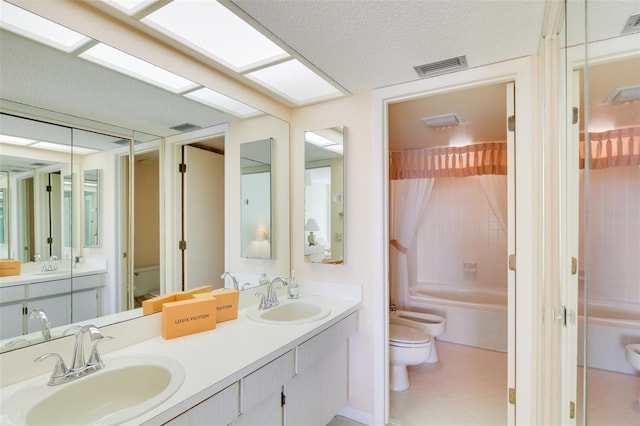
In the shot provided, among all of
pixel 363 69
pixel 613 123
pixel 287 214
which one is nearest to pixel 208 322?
pixel 287 214

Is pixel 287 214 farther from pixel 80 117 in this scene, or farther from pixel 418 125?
pixel 418 125

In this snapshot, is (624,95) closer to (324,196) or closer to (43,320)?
(324,196)

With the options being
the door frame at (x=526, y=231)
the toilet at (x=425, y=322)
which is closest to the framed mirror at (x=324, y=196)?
the door frame at (x=526, y=231)

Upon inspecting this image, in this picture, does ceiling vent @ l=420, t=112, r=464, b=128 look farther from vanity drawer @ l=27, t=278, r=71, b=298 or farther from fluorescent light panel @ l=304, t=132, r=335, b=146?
vanity drawer @ l=27, t=278, r=71, b=298

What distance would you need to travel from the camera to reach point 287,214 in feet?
7.88

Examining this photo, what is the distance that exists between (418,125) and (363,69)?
1.37 meters

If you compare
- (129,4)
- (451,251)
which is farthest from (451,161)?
(129,4)

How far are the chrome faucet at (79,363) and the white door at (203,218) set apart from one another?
57 centimetres

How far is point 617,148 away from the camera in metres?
0.70

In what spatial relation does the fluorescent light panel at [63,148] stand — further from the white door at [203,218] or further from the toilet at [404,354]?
the toilet at [404,354]

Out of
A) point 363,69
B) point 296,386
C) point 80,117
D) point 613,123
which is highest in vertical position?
point 363,69

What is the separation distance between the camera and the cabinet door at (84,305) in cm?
130

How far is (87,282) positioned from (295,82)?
1.56 metres

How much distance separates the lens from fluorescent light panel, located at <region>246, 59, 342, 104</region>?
1.87m
